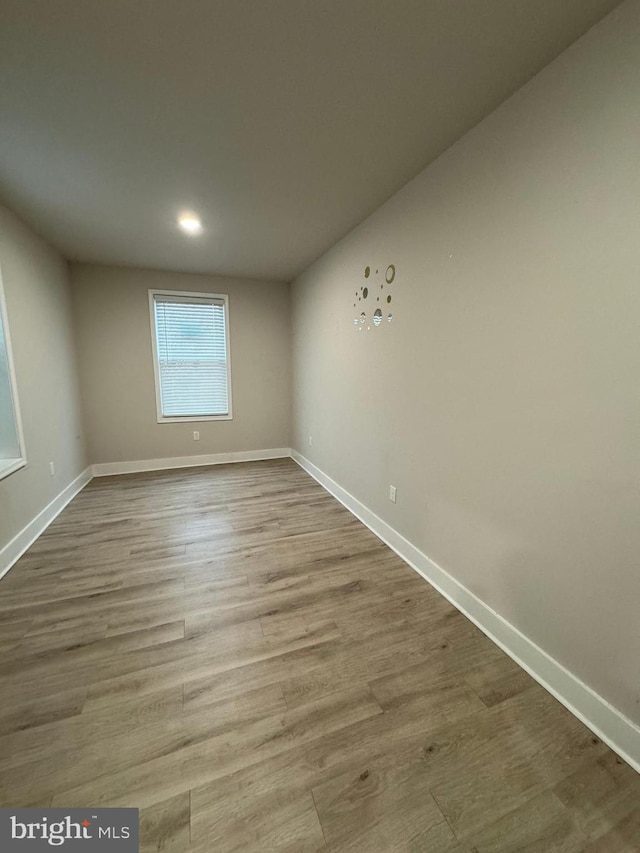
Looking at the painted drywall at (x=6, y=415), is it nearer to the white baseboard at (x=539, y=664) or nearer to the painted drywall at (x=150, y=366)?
the painted drywall at (x=150, y=366)

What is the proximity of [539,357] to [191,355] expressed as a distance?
400 centimetres

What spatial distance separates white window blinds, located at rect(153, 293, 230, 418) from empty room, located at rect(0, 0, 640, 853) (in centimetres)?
144

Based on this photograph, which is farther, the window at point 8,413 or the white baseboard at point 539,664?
the window at point 8,413

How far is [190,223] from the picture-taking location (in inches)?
105

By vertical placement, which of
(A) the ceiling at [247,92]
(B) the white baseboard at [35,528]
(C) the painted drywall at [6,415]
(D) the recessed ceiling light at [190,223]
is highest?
(D) the recessed ceiling light at [190,223]

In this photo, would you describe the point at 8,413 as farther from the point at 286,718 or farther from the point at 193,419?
the point at 286,718

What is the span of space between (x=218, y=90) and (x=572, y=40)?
139 cm

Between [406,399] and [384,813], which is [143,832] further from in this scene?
[406,399]

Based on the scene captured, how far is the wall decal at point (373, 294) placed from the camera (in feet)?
7.65

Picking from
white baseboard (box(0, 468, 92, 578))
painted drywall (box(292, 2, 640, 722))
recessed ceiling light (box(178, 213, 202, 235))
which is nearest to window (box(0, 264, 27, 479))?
white baseboard (box(0, 468, 92, 578))

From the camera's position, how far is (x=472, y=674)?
142 centimetres

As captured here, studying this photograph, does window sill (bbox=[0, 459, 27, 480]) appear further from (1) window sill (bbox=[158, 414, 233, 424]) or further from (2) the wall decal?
(2) the wall decal

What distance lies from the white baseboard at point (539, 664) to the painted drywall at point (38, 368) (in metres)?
2.83

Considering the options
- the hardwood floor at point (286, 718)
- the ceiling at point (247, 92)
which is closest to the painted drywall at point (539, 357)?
the ceiling at point (247, 92)
